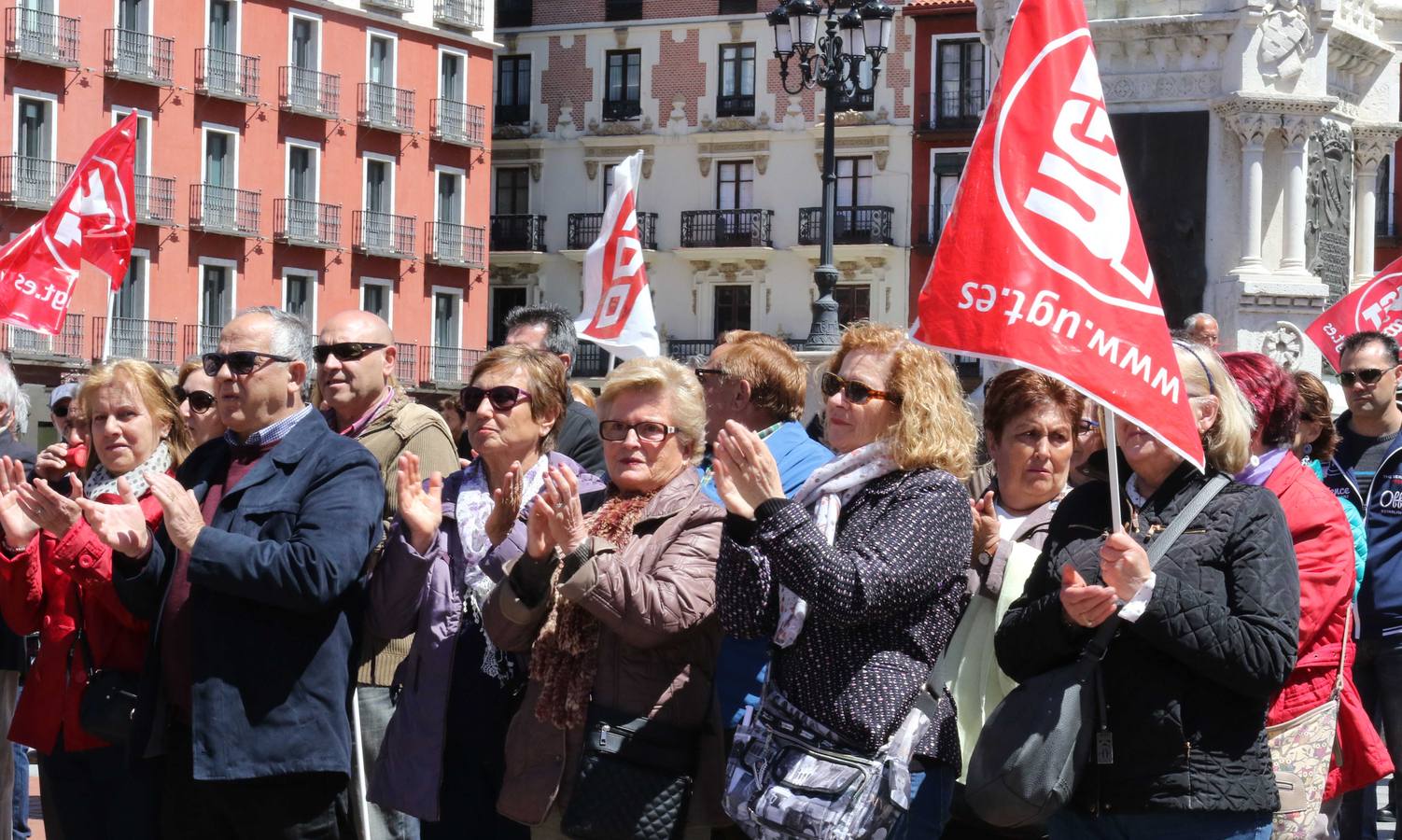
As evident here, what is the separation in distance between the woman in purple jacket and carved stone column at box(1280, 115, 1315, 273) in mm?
7676

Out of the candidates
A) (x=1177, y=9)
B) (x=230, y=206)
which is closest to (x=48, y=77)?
(x=230, y=206)

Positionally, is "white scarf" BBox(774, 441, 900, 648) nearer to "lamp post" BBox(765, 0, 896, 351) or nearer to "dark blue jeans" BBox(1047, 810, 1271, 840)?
"dark blue jeans" BBox(1047, 810, 1271, 840)

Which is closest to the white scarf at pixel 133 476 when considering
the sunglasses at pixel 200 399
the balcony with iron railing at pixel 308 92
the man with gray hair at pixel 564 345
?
the sunglasses at pixel 200 399

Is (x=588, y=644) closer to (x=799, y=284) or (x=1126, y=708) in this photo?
(x=1126, y=708)

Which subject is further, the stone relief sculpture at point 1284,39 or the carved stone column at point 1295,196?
the carved stone column at point 1295,196

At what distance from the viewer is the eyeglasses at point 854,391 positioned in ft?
15.4

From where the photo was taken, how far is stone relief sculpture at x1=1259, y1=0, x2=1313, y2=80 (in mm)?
11781

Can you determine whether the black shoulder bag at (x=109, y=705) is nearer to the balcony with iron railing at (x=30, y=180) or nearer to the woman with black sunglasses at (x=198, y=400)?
the woman with black sunglasses at (x=198, y=400)

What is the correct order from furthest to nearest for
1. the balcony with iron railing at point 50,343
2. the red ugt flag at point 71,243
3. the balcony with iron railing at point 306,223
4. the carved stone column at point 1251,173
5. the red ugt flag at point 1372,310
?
the balcony with iron railing at point 306,223
the balcony with iron railing at point 50,343
the red ugt flag at point 71,243
the carved stone column at point 1251,173
the red ugt flag at point 1372,310

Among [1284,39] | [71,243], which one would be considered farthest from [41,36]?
[1284,39]

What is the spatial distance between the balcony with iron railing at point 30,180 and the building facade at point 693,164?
13609 mm

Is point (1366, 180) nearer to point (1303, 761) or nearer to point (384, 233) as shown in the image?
point (1303, 761)

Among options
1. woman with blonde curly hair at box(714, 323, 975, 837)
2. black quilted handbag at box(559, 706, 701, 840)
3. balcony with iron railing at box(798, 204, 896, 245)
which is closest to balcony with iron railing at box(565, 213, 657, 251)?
balcony with iron railing at box(798, 204, 896, 245)

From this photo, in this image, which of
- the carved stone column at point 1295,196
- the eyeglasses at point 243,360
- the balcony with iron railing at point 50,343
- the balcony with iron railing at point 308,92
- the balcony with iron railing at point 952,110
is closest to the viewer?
the eyeglasses at point 243,360
